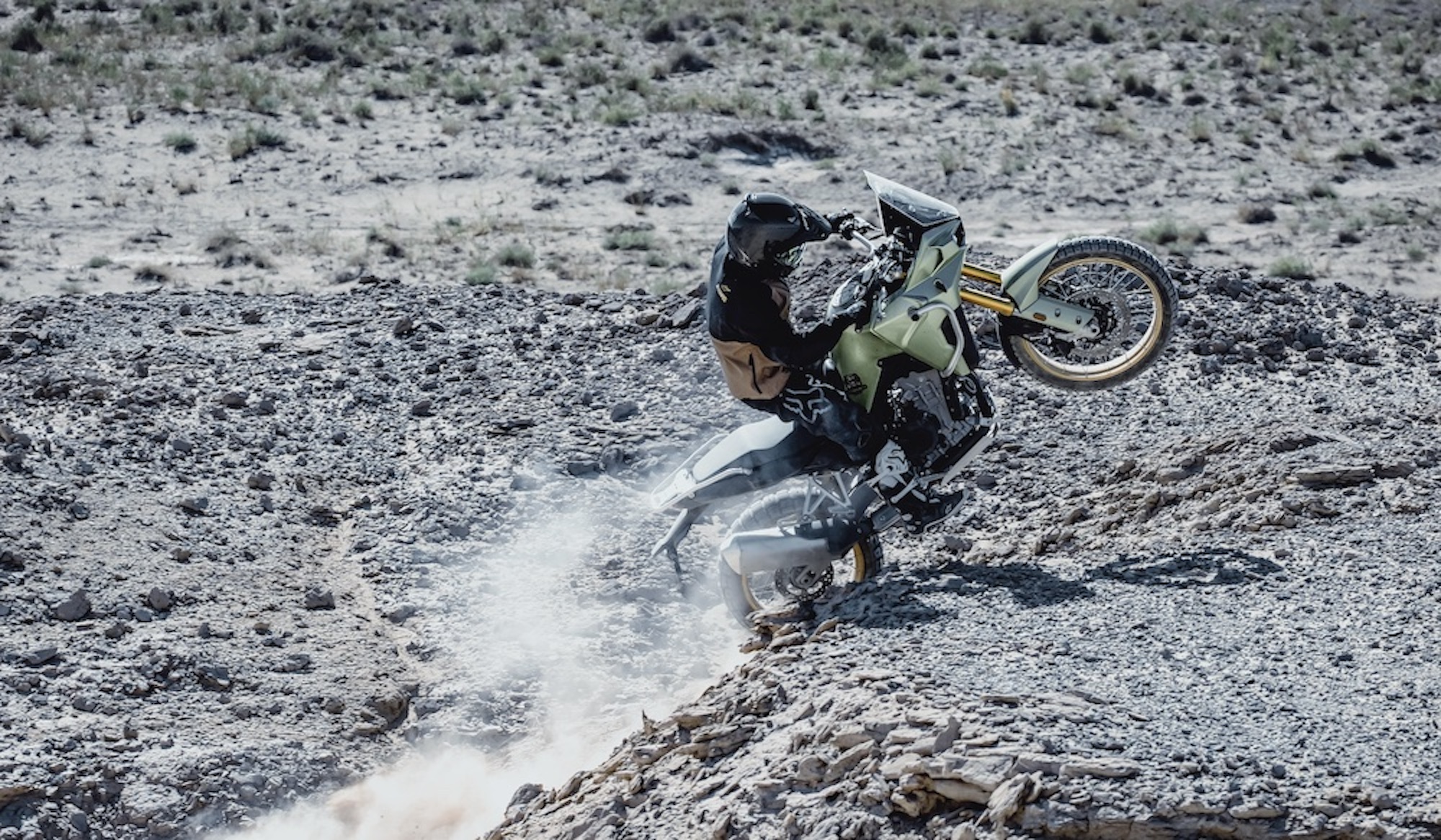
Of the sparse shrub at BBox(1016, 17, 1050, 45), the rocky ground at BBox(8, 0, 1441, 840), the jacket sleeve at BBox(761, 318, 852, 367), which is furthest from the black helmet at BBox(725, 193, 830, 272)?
the sparse shrub at BBox(1016, 17, 1050, 45)

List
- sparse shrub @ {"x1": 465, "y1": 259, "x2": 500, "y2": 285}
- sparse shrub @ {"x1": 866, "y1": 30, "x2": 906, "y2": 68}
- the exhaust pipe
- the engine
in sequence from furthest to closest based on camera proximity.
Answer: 1. sparse shrub @ {"x1": 866, "y1": 30, "x2": 906, "y2": 68}
2. sparse shrub @ {"x1": 465, "y1": 259, "x2": 500, "y2": 285}
3. the engine
4. the exhaust pipe

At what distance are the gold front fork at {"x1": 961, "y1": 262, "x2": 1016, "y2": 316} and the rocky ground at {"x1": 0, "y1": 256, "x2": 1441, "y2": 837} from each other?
1.24m

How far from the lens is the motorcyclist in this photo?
25.1 feet

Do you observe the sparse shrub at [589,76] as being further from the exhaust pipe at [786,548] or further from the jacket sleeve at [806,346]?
the exhaust pipe at [786,548]

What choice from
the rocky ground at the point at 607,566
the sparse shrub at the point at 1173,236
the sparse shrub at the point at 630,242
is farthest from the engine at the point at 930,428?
the sparse shrub at the point at 1173,236

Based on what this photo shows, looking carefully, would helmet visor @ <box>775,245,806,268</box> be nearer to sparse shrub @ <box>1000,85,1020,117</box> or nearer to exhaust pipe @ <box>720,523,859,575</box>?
exhaust pipe @ <box>720,523,859,575</box>

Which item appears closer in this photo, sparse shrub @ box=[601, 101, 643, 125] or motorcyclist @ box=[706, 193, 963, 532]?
motorcyclist @ box=[706, 193, 963, 532]

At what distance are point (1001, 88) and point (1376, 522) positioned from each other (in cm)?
2224

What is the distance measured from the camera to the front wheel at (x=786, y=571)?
8.07 metres

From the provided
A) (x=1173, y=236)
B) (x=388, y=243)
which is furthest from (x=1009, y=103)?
(x=388, y=243)

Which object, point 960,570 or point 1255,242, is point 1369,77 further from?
point 960,570

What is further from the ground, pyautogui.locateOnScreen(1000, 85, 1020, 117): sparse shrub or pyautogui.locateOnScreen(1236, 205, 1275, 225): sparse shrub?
pyautogui.locateOnScreen(1236, 205, 1275, 225): sparse shrub

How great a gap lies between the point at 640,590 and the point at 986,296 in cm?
249

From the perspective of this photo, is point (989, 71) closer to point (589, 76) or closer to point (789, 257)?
point (589, 76)
